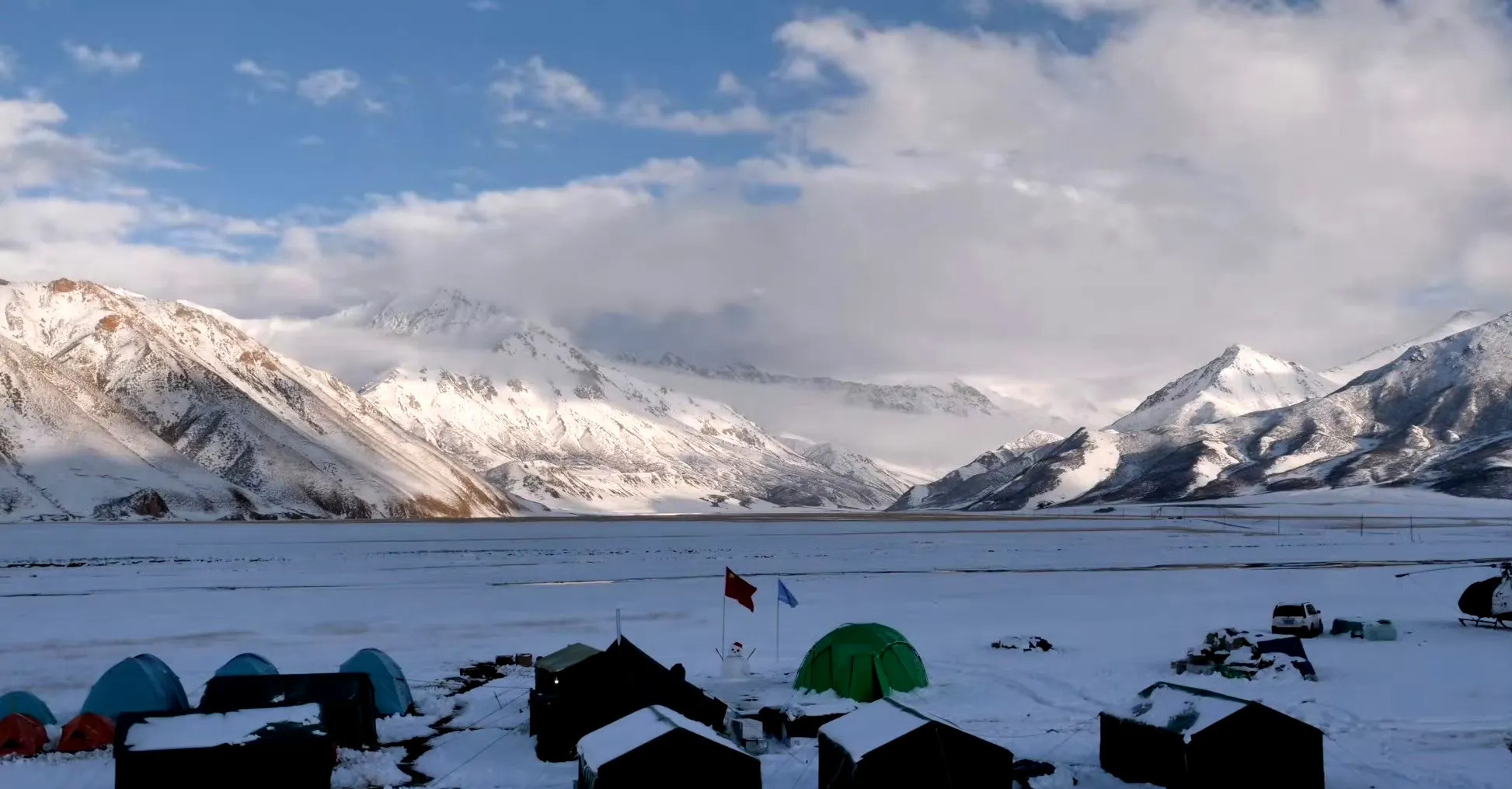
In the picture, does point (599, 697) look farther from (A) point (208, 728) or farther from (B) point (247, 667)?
(B) point (247, 667)

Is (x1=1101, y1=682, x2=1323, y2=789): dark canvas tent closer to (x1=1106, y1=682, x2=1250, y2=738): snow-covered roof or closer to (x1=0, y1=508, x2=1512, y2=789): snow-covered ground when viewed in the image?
(x1=1106, y1=682, x2=1250, y2=738): snow-covered roof

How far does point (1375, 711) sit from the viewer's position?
80.8 ft

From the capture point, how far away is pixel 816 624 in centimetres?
4153

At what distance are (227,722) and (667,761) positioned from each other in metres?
6.52

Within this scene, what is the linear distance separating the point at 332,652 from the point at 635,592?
20761 millimetres

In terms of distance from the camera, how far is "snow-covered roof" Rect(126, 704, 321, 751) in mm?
17828

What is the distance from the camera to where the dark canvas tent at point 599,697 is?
22312 mm

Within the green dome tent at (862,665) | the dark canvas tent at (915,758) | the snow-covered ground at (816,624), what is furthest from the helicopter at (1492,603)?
the dark canvas tent at (915,758)

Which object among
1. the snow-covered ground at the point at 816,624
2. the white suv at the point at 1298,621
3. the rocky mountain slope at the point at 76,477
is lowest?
the snow-covered ground at the point at 816,624

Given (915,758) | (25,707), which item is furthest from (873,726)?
(25,707)

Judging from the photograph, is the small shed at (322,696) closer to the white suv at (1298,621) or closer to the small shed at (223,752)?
the small shed at (223,752)

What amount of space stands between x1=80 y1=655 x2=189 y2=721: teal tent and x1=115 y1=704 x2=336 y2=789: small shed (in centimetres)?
636


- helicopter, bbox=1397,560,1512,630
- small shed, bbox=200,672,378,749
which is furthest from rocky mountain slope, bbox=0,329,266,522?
helicopter, bbox=1397,560,1512,630

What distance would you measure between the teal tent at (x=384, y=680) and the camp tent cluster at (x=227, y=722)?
21 millimetres
